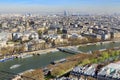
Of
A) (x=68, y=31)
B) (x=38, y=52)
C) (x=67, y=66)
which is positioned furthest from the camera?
(x=68, y=31)

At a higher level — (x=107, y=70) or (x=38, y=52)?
(x=107, y=70)

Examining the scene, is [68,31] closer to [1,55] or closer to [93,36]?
[93,36]

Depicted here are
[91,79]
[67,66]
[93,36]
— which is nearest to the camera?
[91,79]

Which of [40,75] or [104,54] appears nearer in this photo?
[40,75]

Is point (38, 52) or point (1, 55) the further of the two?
point (38, 52)

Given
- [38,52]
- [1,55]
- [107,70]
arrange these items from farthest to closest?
1. [38,52]
2. [1,55]
3. [107,70]

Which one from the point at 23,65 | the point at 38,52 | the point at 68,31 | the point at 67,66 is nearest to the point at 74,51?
the point at 38,52

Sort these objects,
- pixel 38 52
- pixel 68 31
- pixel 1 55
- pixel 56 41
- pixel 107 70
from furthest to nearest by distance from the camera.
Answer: pixel 68 31, pixel 56 41, pixel 38 52, pixel 1 55, pixel 107 70

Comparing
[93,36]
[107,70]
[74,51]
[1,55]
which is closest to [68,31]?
[93,36]

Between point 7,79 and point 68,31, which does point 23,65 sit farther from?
point 68,31
